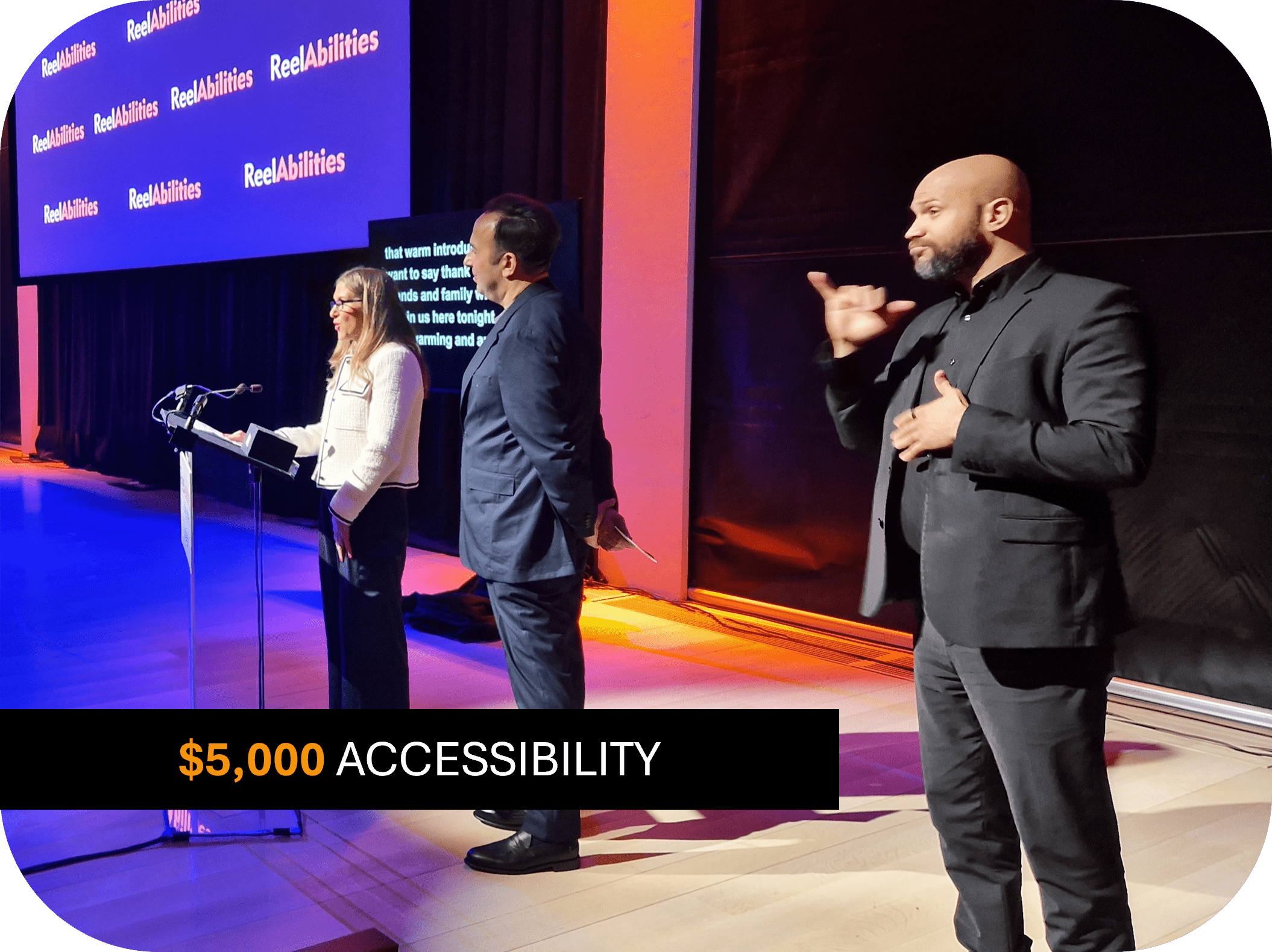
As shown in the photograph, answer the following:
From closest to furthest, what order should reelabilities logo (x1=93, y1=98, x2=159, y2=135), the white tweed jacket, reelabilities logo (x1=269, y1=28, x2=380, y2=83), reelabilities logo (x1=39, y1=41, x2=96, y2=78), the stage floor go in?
the stage floor, the white tweed jacket, reelabilities logo (x1=269, y1=28, x2=380, y2=83), reelabilities logo (x1=93, y1=98, x2=159, y2=135), reelabilities logo (x1=39, y1=41, x2=96, y2=78)

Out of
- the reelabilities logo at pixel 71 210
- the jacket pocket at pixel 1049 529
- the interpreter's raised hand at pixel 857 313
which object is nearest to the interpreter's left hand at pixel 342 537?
the interpreter's raised hand at pixel 857 313

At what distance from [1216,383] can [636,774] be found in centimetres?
237

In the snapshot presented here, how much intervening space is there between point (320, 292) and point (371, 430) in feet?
17.0

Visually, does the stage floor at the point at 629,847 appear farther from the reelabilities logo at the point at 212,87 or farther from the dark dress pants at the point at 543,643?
the reelabilities logo at the point at 212,87

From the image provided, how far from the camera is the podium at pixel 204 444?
2.59 meters

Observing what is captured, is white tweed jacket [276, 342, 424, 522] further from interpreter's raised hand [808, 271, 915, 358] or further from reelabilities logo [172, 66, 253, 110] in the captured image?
reelabilities logo [172, 66, 253, 110]

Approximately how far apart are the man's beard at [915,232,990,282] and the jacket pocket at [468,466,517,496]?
1.04 m

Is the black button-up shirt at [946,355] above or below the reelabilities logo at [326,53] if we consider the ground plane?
below

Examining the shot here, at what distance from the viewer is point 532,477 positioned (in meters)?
2.50

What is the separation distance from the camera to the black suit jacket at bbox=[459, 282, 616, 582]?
7.99 feet

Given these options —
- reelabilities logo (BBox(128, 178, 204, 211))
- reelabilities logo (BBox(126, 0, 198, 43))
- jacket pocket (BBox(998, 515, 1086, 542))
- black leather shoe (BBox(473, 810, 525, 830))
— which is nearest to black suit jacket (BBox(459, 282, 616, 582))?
black leather shoe (BBox(473, 810, 525, 830))
